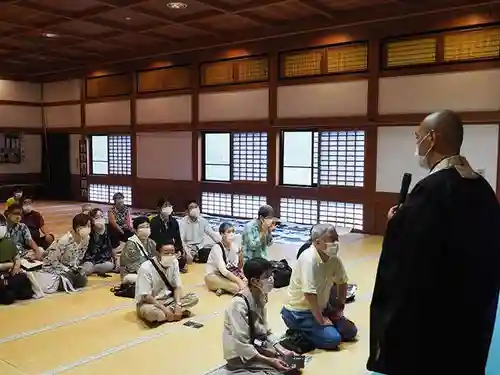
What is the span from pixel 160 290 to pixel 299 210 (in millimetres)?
5577

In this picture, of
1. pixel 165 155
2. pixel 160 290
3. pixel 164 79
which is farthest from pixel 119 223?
pixel 164 79

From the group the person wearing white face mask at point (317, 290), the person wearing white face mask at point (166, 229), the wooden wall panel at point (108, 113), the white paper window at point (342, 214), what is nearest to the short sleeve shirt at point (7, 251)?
the person wearing white face mask at point (166, 229)

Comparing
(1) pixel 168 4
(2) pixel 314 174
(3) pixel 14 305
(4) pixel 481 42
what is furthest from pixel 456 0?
(3) pixel 14 305

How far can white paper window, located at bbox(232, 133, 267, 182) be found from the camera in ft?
32.4

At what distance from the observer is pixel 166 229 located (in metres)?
5.84

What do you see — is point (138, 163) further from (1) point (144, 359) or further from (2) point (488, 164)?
(1) point (144, 359)

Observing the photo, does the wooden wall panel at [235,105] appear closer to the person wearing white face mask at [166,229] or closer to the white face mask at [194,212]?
the white face mask at [194,212]

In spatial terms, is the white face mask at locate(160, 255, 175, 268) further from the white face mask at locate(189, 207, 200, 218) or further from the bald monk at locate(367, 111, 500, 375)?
the bald monk at locate(367, 111, 500, 375)

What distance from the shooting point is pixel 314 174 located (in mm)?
9234

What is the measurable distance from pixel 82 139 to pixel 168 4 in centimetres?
658

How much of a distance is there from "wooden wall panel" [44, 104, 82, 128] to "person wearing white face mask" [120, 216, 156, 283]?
29.2 feet

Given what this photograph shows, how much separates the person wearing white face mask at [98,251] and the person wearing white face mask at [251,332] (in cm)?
303

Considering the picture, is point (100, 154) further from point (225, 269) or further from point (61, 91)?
point (225, 269)

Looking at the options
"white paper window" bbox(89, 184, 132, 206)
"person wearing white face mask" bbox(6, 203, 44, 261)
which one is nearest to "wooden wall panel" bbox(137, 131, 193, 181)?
"white paper window" bbox(89, 184, 132, 206)
